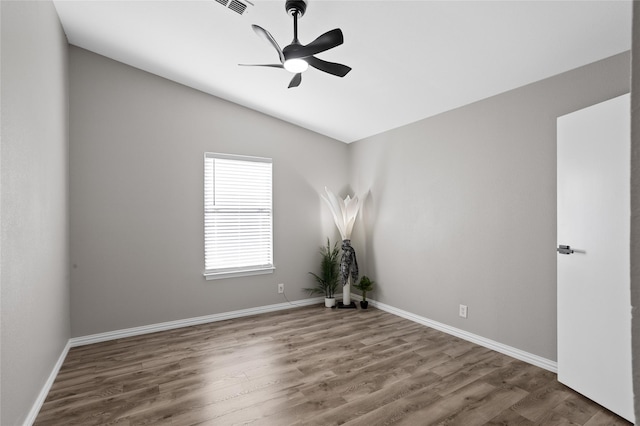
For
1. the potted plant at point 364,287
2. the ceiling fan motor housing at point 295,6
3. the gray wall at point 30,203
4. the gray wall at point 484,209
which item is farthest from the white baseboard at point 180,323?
the ceiling fan motor housing at point 295,6

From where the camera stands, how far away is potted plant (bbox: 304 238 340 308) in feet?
15.9

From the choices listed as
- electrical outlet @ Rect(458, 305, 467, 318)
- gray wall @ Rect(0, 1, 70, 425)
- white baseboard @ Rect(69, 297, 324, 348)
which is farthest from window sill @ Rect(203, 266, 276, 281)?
electrical outlet @ Rect(458, 305, 467, 318)

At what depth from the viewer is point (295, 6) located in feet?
7.86

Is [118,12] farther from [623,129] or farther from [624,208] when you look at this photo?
[624,208]

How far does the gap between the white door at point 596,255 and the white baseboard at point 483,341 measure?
0.27 m

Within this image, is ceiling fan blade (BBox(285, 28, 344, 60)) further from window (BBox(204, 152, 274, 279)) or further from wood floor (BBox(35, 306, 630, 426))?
wood floor (BBox(35, 306, 630, 426))

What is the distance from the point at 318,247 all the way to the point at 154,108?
2806mm

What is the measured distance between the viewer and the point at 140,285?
3.76 m

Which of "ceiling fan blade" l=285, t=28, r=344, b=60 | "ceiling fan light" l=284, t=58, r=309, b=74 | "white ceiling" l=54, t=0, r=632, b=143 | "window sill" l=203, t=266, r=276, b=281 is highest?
"white ceiling" l=54, t=0, r=632, b=143

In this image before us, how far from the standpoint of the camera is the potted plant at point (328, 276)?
4.84 metres

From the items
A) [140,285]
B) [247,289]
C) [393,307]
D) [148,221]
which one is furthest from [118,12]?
[393,307]

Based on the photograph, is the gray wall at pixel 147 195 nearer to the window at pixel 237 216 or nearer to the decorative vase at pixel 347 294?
the window at pixel 237 216

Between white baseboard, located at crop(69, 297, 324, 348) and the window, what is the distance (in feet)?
1.64

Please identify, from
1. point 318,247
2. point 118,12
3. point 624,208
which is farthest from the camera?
point 318,247
